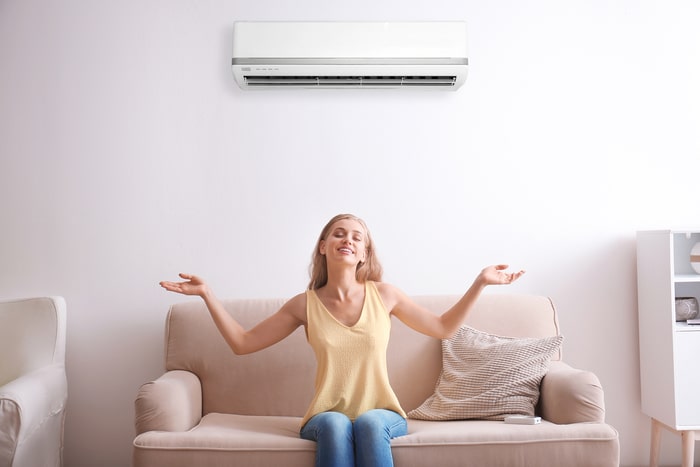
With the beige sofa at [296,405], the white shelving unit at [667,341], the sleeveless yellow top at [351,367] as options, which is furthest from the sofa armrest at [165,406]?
the white shelving unit at [667,341]

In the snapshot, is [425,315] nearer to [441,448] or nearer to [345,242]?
[345,242]

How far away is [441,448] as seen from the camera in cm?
203

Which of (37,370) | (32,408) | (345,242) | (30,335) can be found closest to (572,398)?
(345,242)

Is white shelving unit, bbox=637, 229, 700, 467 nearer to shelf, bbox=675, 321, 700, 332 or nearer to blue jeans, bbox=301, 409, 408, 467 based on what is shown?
shelf, bbox=675, 321, 700, 332

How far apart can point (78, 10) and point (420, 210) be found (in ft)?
5.65

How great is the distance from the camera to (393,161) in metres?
A: 3.06

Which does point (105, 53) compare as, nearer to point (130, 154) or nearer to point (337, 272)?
point (130, 154)

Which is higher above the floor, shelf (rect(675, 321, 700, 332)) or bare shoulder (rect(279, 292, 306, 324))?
bare shoulder (rect(279, 292, 306, 324))

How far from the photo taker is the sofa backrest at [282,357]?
8.68 feet

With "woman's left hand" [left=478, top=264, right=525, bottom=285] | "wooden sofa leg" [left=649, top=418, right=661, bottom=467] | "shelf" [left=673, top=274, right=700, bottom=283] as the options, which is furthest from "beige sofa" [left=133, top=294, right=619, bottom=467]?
"wooden sofa leg" [left=649, top=418, right=661, bottom=467]

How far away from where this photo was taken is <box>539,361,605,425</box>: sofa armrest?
7.23 ft

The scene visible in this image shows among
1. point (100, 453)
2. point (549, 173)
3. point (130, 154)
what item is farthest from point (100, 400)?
point (549, 173)

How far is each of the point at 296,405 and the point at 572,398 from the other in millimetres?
1002

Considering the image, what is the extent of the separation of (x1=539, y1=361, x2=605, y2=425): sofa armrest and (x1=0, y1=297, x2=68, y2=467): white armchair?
1.74 meters
